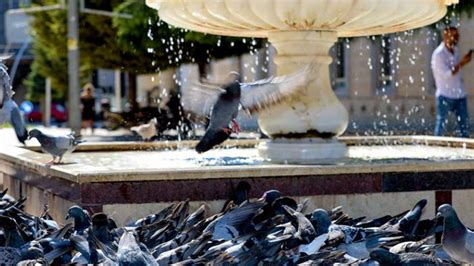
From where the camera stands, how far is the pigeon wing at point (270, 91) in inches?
261

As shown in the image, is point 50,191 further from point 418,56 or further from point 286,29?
point 418,56

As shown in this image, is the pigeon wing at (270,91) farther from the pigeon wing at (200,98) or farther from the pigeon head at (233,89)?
the pigeon wing at (200,98)

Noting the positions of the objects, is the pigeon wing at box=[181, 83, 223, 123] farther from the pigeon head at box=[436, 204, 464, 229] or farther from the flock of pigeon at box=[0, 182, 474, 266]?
the pigeon head at box=[436, 204, 464, 229]

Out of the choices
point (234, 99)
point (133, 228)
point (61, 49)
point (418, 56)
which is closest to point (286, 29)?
point (234, 99)

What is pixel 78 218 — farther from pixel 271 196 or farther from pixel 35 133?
pixel 35 133

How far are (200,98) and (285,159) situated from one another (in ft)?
2.48

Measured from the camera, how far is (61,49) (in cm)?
3128

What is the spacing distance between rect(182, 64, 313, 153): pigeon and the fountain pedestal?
374 millimetres

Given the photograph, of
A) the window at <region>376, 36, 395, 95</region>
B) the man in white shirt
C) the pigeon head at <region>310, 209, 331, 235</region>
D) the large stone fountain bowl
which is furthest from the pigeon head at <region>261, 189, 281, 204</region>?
the window at <region>376, 36, 395, 95</region>

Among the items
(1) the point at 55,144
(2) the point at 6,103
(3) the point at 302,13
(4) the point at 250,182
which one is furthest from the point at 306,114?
(2) the point at 6,103

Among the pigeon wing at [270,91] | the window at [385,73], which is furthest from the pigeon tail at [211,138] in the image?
the window at [385,73]

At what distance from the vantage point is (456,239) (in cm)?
475

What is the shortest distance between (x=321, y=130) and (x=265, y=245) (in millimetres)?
2724

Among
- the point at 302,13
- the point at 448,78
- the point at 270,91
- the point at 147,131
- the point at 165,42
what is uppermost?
the point at 165,42
